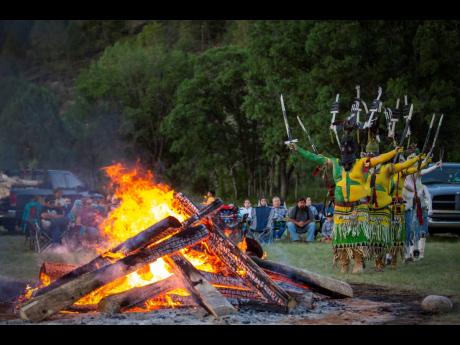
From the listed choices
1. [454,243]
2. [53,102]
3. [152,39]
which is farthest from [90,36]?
[454,243]

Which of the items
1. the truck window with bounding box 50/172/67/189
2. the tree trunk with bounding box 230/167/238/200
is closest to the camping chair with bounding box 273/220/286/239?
the truck window with bounding box 50/172/67/189

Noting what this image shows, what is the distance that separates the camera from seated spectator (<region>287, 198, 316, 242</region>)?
20125 mm

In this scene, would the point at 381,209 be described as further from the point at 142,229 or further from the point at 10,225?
the point at 10,225

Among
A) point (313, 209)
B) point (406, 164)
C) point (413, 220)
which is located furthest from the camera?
point (313, 209)

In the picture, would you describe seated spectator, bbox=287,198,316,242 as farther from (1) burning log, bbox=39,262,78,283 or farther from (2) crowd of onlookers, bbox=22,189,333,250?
(1) burning log, bbox=39,262,78,283

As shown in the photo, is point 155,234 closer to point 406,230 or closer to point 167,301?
point 167,301

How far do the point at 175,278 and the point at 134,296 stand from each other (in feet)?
1.62

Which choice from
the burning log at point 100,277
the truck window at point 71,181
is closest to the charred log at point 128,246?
the burning log at point 100,277

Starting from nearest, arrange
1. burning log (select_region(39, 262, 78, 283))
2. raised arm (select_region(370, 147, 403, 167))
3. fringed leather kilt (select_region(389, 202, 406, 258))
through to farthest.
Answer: burning log (select_region(39, 262, 78, 283)), raised arm (select_region(370, 147, 403, 167)), fringed leather kilt (select_region(389, 202, 406, 258))

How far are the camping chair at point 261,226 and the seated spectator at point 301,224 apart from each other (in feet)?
1.77

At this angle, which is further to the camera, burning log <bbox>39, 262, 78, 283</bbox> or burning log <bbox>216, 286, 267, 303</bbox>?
burning log <bbox>39, 262, 78, 283</bbox>

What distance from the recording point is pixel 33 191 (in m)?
25.4

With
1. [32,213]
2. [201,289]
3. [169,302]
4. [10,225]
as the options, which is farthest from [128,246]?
[10,225]

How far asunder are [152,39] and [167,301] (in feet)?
274
